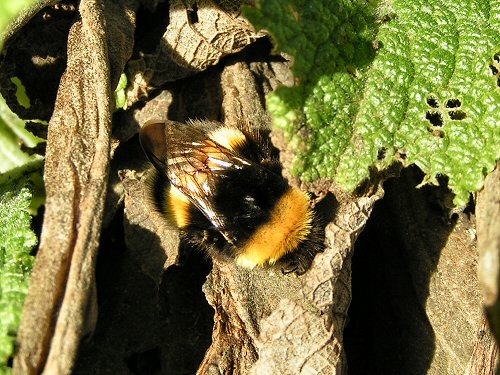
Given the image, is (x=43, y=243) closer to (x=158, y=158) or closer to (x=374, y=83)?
(x=158, y=158)

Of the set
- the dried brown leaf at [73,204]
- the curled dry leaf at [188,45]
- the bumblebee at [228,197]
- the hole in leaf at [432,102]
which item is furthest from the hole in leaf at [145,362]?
the hole in leaf at [432,102]

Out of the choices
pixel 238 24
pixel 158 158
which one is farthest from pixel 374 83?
pixel 158 158

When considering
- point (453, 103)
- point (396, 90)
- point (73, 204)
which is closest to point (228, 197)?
point (73, 204)

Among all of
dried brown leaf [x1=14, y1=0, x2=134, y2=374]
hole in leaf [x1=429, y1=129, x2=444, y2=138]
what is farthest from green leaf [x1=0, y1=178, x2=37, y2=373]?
hole in leaf [x1=429, y1=129, x2=444, y2=138]

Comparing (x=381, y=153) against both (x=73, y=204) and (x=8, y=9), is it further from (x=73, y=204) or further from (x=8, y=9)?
(x=8, y=9)

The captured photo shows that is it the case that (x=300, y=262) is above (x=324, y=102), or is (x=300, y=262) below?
below

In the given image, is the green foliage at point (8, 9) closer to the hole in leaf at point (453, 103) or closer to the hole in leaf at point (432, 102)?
the hole in leaf at point (432, 102)
